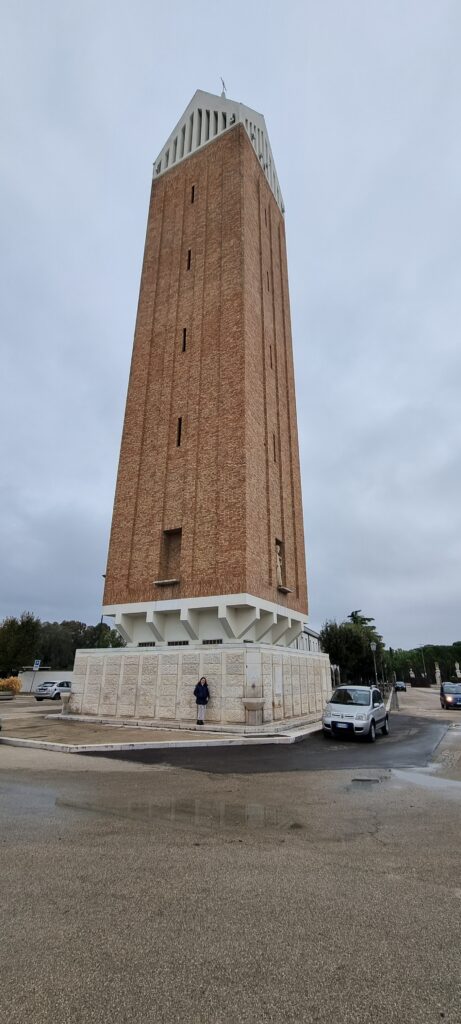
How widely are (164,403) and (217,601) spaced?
11.5 metres

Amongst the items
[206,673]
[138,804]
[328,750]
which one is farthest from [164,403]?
[138,804]

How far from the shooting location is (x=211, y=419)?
22531 mm

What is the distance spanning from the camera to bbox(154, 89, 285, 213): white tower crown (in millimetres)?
30984

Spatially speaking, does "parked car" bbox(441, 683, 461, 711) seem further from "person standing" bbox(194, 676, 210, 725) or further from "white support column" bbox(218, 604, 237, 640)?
"person standing" bbox(194, 676, 210, 725)

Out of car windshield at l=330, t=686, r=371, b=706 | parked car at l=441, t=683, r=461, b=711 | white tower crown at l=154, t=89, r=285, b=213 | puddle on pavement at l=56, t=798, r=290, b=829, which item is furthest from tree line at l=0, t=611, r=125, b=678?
white tower crown at l=154, t=89, r=285, b=213

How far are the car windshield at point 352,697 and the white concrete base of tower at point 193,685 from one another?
6.59 feet

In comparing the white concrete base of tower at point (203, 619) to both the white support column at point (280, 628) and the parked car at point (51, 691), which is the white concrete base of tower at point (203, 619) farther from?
the parked car at point (51, 691)

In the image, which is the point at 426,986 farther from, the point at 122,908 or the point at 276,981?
the point at 122,908

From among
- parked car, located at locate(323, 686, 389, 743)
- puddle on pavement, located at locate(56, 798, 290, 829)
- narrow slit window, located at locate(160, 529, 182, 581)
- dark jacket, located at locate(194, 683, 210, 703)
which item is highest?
narrow slit window, located at locate(160, 529, 182, 581)

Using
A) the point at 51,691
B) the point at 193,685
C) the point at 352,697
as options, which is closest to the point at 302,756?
the point at 352,697

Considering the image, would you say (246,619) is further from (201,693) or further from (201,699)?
(201,699)

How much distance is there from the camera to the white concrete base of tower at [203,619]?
62.3 ft

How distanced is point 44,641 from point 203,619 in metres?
67.1

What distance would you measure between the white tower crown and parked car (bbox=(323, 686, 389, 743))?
1334 inches
